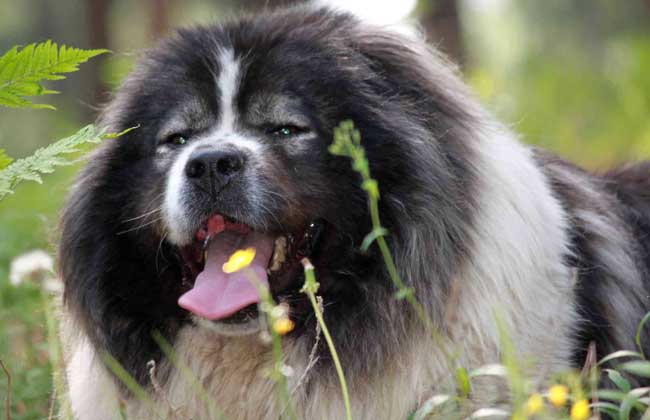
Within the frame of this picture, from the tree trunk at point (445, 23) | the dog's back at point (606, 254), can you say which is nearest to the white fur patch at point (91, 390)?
the dog's back at point (606, 254)

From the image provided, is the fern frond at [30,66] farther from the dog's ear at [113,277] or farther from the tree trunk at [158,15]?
the tree trunk at [158,15]

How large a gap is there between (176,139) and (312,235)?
58 cm

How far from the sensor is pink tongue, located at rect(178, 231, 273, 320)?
3.14 m

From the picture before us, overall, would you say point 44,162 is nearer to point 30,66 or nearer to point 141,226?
point 30,66

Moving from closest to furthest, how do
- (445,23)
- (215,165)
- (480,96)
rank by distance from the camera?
(215,165) < (480,96) < (445,23)

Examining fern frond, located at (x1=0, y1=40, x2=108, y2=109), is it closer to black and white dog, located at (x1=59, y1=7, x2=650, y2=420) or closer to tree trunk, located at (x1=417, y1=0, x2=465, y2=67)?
black and white dog, located at (x1=59, y1=7, x2=650, y2=420)

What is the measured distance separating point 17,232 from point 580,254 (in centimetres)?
393

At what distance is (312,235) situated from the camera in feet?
10.9

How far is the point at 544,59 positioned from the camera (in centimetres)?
1062

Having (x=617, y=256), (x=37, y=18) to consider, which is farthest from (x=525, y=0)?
(x=617, y=256)

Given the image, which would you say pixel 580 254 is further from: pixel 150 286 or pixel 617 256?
pixel 150 286

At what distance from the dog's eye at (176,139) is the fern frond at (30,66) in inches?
20.8

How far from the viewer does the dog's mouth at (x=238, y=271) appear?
3.15m

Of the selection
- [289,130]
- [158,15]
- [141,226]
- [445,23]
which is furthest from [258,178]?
[158,15]
